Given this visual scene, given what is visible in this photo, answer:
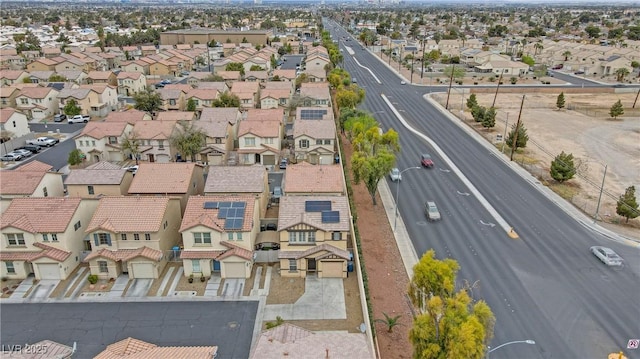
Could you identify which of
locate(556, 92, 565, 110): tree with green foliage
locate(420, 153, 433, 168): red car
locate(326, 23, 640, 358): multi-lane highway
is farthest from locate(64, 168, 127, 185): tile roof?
locate(556, 92, 565, 110): tree with green foliage

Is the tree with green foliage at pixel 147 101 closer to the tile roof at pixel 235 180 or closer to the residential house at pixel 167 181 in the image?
the residential house at pixel 167 181

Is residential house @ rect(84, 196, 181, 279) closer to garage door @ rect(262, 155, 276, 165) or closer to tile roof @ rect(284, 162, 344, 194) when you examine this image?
tile roof @ rect(284, 162, 344, 194)

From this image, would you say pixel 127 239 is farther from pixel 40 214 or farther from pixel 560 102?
pixel 560 102

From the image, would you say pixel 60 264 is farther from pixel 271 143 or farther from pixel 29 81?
pixel 29 81

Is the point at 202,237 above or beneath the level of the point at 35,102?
above

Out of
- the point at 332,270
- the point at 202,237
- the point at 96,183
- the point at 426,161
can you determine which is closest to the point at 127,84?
the point at 96,183

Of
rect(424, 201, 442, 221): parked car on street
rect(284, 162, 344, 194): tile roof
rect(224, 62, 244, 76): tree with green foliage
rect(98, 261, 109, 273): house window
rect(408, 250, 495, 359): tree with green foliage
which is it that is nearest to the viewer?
rect(408, 250, 495, 359): tree with green foliage
